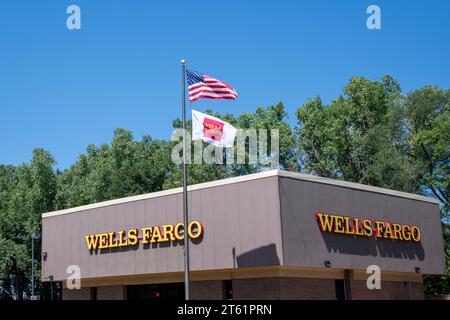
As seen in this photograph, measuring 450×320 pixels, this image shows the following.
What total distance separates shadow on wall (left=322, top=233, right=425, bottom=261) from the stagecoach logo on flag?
6.86 meters

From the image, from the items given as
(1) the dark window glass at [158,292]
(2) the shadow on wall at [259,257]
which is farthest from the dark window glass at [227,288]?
(2) the shadow on wall at [259,257]

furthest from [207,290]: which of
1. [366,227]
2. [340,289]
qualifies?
[366,227]

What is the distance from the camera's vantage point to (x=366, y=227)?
1147 inches

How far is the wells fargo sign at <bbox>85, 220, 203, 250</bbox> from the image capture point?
27.9 m

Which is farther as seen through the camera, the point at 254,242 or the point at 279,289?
the point at 279,289

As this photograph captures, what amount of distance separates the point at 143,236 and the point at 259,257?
21.9 ft

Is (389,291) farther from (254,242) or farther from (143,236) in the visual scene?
(143,236)

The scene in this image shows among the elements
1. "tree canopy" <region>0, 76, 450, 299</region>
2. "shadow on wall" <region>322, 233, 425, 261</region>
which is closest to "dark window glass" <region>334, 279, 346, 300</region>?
"shadow on wall" <region>322, 233, 425, 261</region>

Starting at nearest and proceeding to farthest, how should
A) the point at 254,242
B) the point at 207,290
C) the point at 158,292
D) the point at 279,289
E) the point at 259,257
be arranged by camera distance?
the point at 259,257
the point at 254,242
the point at 279,289
the point at 207,290
the point at 158,292

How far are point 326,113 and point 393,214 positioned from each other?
28961mm

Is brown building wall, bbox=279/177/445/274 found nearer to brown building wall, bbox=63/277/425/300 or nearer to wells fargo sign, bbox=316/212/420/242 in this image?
wells fargo sign, bbox=316/212/420/242

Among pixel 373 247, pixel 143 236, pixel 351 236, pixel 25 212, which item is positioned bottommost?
pixel 373 247

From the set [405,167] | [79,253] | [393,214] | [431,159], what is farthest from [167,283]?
[431,159]

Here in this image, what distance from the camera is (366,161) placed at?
2226 inches
